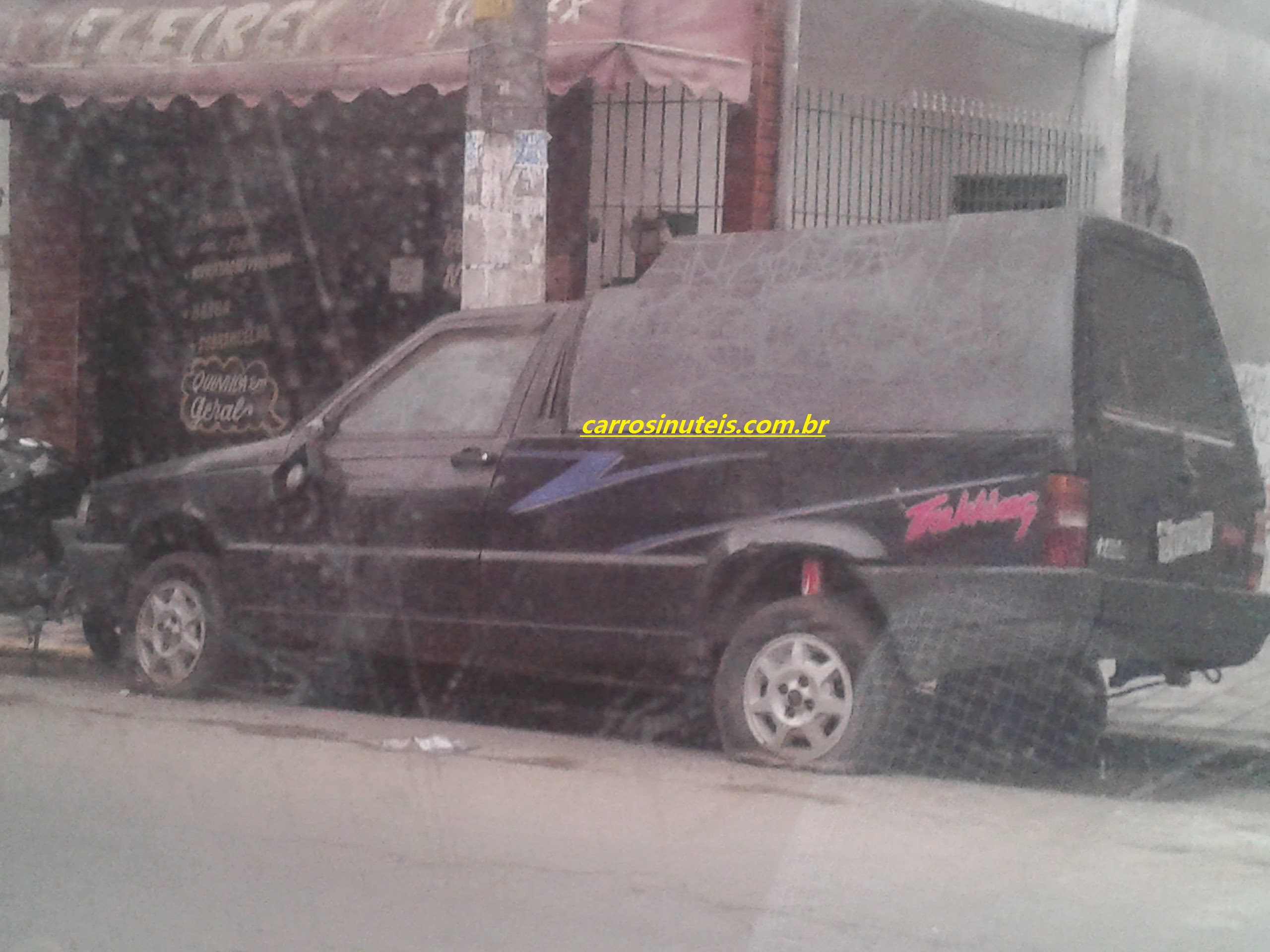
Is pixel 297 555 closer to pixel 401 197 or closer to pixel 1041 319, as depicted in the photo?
pixel 1041 319

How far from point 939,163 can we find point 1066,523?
718cm

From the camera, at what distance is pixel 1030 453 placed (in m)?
6.05

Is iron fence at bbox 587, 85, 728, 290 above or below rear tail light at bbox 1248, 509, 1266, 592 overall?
above

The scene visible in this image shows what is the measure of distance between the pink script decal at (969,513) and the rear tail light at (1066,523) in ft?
0.21

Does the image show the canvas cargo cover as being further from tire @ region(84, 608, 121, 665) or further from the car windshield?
tire @ region(84, 608, 121, 665)

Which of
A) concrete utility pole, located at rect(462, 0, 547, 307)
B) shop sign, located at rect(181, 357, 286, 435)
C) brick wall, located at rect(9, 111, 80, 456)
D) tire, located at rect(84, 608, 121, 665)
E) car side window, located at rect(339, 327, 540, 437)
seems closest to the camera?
car side window, located at rect(339, 327, 540, 437)

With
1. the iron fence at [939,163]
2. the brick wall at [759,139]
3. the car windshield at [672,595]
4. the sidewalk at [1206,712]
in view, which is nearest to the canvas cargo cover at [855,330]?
the car windshield at [672,595]

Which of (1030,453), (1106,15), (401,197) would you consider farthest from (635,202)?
(1030,453)

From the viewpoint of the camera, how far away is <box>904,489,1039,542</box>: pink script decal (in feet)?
19.9

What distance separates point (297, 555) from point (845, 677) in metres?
2.68

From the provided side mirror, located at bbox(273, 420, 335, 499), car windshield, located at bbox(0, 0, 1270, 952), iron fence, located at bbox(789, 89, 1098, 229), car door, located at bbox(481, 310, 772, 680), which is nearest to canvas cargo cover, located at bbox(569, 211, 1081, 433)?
car windshield, located at bbox(0, 0, 1270, 952)

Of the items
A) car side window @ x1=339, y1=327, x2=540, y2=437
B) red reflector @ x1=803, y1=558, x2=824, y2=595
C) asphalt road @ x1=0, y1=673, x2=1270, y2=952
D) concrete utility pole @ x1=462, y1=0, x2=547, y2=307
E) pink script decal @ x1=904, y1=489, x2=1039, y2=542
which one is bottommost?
asphalt road @ x1=0, y1=673, x2=1270, y2=952

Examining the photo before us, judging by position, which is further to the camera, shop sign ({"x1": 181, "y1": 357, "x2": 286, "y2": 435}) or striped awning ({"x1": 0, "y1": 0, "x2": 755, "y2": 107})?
shop sign ({"x1": 181, "y1": 357, "x2": 286, "y2": 435})

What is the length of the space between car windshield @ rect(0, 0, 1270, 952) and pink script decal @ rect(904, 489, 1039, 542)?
0.04 ft
